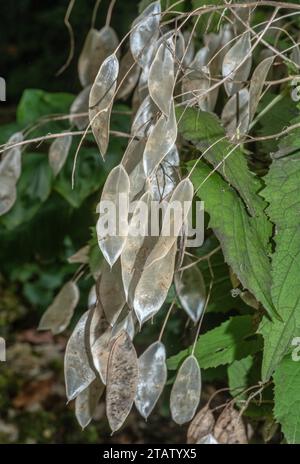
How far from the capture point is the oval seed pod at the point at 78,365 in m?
0.72

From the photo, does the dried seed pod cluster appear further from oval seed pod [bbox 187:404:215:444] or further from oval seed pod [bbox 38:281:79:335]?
oval seed pod [bbox 38:281:79:335]

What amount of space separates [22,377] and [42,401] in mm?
122

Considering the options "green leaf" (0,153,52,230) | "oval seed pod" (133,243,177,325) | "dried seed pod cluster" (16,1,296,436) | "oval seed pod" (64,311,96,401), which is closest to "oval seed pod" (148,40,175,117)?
"dried seed pod cluster" (16,1,296,436)

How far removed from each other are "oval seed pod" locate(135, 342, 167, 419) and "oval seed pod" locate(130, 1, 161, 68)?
28 centimetres

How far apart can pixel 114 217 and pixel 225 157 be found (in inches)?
4.2

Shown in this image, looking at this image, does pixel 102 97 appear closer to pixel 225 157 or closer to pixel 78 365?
pixel 225 157

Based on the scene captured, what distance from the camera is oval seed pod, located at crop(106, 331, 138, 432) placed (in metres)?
0.65

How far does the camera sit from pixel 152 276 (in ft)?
2.00

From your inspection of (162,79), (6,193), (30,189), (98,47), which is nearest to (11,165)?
(6,193)

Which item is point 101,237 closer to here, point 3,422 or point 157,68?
point 157,68

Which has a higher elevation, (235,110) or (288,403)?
(235,110)

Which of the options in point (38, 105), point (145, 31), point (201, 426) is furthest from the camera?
point (38, 105)

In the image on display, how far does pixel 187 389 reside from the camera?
0.75 meters

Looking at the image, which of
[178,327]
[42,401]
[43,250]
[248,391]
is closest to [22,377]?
[42,401]
